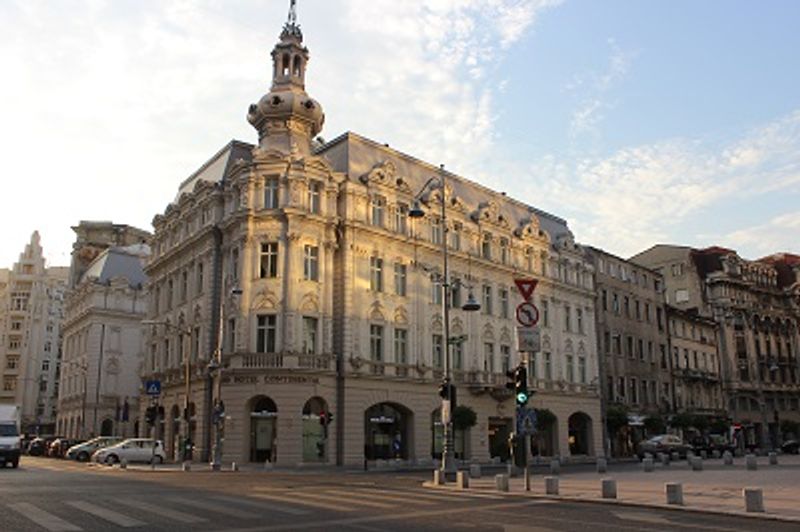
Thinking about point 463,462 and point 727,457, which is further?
point 463,462

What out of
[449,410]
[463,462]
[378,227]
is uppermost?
[378,227]

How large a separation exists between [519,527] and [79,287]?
77.5 metres

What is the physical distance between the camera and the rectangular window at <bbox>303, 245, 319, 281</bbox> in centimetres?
4242

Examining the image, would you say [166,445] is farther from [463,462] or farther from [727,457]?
[727,457]

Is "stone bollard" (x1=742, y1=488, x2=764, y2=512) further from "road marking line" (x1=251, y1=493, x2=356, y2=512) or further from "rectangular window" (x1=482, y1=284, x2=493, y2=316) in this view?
"rectangular window" (x1=482, y1=284, x2=493, y2=316)

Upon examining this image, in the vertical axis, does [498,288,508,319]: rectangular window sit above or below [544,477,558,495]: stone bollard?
above

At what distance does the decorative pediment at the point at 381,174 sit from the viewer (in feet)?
152

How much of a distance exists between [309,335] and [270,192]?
8.92 meters

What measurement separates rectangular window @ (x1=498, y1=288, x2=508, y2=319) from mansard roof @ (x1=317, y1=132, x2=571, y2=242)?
5.18 metres

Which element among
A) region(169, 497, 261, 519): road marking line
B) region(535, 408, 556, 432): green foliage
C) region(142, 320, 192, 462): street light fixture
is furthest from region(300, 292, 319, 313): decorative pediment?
region(169, 497, 261, 519): road marking line

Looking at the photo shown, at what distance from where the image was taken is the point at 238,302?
41688 millimetres

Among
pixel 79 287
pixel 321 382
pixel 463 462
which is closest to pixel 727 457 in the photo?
A: pixel 463 462

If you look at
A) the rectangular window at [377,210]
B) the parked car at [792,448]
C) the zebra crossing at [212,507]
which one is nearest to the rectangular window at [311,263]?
the rectangular window at [377,210]

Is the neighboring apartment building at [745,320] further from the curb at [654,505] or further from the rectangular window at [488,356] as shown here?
the curb at [654,505]
